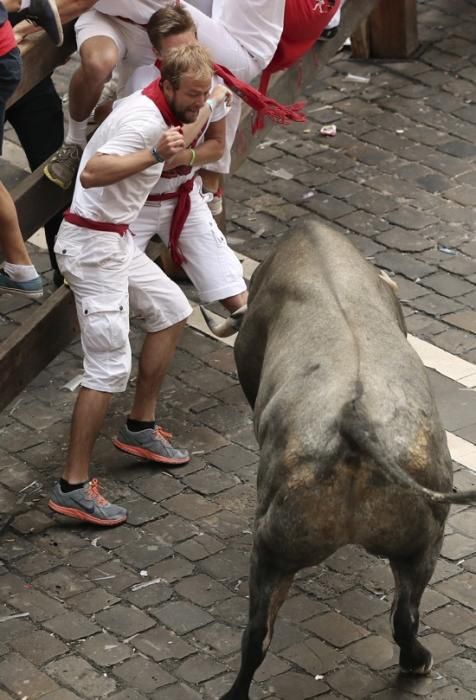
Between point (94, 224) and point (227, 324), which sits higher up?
point (94, 224)

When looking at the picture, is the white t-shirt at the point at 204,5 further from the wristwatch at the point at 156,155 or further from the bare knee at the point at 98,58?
the wristwatch at the point at 156,155

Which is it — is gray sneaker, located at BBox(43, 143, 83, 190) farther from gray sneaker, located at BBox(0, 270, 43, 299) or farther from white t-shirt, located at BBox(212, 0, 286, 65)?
white t-shirt, located at BBox(212, 0, 286, 65)

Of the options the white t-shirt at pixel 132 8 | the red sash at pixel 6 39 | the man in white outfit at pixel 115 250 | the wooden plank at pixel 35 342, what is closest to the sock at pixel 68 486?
the man in white outfit at pixel 115 250

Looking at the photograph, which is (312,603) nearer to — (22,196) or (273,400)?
(273,400)

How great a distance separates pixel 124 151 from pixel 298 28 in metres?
2.14

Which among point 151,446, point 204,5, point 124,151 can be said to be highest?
point 204,5

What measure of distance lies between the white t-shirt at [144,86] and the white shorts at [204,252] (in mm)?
146

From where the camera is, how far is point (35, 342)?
24.8 ft

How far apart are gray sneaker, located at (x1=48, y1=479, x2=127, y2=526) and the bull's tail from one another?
217 centimetres

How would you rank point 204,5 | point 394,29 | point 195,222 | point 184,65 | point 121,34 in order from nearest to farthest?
point 184,65 → point 121,34 → point 195,222 → point 204,5 → point 394,29

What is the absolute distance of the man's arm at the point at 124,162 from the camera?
22.4 feet

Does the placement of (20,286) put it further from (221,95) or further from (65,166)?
(221,95)

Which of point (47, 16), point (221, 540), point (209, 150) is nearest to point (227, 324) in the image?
point (209, 150)

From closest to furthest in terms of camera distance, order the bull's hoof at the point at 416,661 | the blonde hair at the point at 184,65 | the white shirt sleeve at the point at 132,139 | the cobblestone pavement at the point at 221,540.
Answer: the bull's hoof at the point at 416,661
the cobblestone pavement at the point at 221,540
the blonde hair at the point at 184,65
the white shirt sleeve at the point at 132,139
